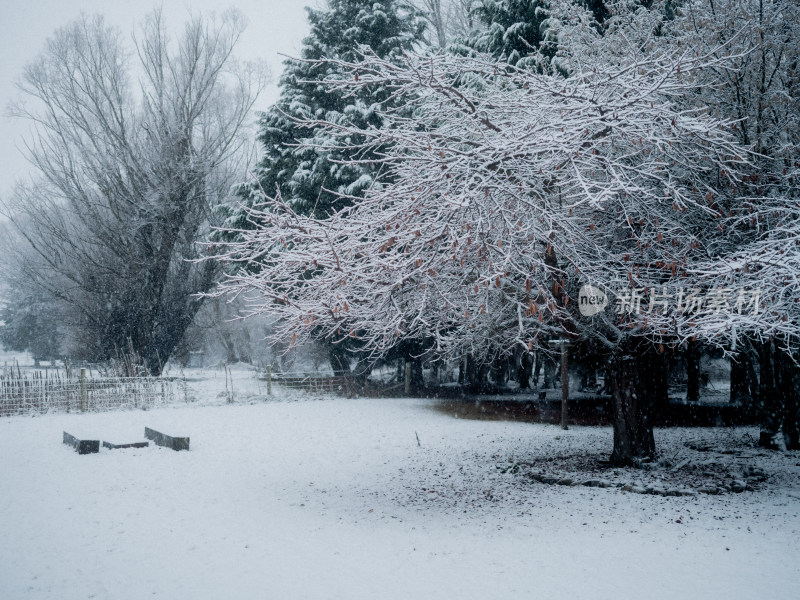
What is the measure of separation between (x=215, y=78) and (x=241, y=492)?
67.2ft

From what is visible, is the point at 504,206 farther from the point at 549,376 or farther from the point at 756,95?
the point at 549,376

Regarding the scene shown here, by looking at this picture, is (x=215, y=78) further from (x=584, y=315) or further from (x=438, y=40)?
(x=584, y=315)

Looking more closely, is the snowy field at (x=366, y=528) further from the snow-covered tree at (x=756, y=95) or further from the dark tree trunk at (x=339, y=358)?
the dark tree trunk at (x=339, y=358)

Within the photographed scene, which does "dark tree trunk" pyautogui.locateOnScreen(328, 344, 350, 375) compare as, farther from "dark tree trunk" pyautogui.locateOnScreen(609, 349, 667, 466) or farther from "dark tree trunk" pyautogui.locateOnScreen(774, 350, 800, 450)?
"dark tree trunk" pyautogui.locateOnScreen(774, 350, 800, 450)

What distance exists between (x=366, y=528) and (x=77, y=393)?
1386 centimetres

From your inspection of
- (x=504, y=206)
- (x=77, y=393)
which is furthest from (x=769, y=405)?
(x=77, y=393)

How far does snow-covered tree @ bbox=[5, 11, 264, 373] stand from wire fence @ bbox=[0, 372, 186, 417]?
4173mm

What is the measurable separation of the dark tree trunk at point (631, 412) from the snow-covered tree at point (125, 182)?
17.4 metres

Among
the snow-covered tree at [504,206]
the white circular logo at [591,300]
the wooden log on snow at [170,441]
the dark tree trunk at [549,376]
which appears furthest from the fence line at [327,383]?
the white circular logo at [591,300]

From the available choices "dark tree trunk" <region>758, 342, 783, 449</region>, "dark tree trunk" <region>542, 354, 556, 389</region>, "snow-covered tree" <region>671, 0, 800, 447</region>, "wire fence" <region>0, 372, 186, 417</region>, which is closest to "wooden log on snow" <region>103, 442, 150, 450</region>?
"wire fence" <region>0, 372, 186, 417</region>

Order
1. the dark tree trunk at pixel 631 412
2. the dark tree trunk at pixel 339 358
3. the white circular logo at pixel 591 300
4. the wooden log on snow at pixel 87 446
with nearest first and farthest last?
the white circular logo at pixel 591 300
the dark tree trunk at pixel 631 412
the wooden log on snow at pixel 87 446
the dark tree trunk at pixel 339 358

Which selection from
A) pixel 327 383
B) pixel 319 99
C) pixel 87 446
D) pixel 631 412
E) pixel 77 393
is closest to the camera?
pixel 631 412

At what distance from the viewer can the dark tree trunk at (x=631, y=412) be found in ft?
29.8

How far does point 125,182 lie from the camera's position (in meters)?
22.9
